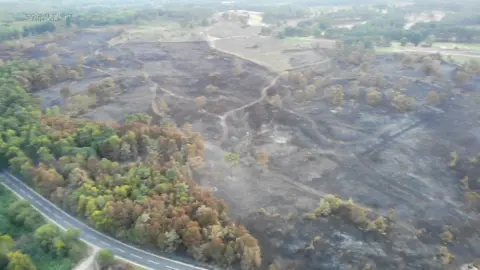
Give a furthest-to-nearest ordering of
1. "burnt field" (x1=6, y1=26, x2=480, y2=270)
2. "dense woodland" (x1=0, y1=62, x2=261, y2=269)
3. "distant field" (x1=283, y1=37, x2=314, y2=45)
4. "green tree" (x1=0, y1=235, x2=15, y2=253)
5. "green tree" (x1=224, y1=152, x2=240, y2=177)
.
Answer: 1. "distant field" (x1=283, y1=37, x2=314, y2=45)
2. "green tree" (x1=224, y1=152, x2=240, y2=177)
3. "burnt field" (x1=6, y1=26, x2=480, y2=270)
4. "dense woodland" (x1=0, y1=62, x2=261, y2=269)
5. "green tree" (x1=0, y1=235, x2=15, y2=253)

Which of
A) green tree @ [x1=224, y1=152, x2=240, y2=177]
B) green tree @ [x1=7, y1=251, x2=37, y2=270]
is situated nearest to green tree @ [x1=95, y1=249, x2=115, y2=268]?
green tree @ [x1=7, y1=251, x2=37, y2=270]

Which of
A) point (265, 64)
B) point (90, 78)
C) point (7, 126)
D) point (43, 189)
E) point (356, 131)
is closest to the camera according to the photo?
point (43, 189)

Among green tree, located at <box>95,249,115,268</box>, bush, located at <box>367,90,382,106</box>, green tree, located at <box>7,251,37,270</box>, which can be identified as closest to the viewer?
green tree, located at <box>7,251,37,270</box>

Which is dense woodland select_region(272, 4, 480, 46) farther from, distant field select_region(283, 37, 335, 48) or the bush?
the bush

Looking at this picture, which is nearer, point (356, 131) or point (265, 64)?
point (356, 131)

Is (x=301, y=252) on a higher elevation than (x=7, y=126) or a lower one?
lower

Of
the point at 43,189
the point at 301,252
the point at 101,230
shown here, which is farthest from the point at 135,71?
the point at 301,252

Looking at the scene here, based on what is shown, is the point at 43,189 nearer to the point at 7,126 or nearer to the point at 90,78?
the point at 7,126
